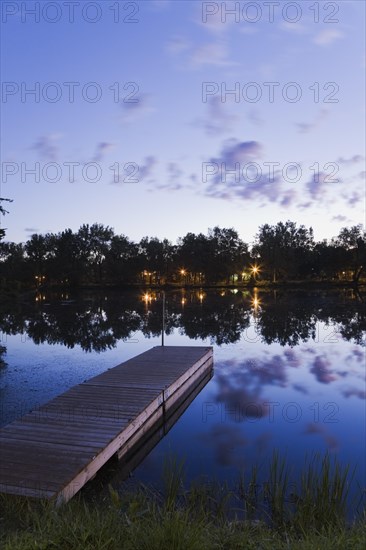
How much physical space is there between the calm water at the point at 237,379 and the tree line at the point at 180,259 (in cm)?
6644

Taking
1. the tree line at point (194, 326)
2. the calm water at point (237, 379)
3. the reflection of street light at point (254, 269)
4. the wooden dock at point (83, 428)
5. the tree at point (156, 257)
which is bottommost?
the calm water at point (237, 379)

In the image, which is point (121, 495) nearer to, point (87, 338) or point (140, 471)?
point (140, 471)

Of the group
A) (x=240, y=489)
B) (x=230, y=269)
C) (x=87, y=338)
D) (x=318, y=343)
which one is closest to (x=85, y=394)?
(x=240, y=489)

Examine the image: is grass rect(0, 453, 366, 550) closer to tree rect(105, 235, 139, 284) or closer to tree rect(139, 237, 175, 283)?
tree rect(105, 235, 139, 284)

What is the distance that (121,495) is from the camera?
20.5 feet

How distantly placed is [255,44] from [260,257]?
266 feet

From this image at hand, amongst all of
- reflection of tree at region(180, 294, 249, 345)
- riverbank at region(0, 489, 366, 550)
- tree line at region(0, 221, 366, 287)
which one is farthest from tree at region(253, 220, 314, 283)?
riverbank at region(0, 489, 366, 550)

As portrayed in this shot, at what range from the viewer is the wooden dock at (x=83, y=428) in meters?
5.59

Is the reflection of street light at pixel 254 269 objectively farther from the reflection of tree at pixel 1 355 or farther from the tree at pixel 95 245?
the reflection of tree at pixel 1 355

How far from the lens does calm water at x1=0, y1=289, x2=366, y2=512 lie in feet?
27.2

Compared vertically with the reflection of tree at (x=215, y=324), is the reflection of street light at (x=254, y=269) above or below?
above

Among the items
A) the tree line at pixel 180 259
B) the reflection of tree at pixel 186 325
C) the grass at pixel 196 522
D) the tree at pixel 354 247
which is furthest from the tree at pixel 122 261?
the grass at pixel 196 522

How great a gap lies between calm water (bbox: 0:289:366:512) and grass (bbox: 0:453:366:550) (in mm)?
1182

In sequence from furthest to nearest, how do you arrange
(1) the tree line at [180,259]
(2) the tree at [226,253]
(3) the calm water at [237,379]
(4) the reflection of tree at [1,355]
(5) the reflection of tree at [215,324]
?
(2) the tree at [226,253]
(1) the tree line at [180,259]
(5) the reflection of tree at [215,324]
(4) the reflection of tree at [1,355]
(3) the calm water at [237,379]
